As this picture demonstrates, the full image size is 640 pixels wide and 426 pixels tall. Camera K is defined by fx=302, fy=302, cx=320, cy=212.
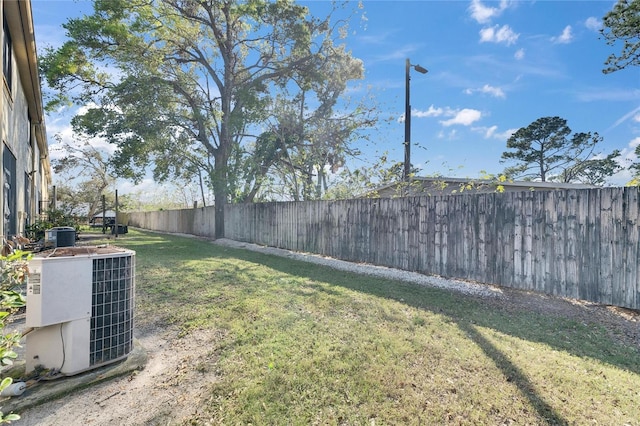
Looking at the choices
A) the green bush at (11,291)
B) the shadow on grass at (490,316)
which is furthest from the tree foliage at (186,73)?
the green bush at (11,291)

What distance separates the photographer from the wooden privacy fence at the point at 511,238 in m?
4.20

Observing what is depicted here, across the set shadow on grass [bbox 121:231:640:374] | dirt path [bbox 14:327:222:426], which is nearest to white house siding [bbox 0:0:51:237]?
dirt path [bbox 14:327:222:426]

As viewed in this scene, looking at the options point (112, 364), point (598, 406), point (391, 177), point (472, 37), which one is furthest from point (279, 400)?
point (472, 37)

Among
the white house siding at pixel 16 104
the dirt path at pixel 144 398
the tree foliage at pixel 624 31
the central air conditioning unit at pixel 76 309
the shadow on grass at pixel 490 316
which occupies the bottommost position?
the shadow on grass at pixel 490 316

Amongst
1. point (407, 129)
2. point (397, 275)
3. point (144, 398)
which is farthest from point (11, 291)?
point (407, 129)

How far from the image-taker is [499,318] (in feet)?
12.8

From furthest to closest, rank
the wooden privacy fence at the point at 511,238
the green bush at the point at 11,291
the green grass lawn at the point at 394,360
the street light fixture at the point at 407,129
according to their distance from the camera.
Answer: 1. the street light fixture at the point at 407,129
2. the wooden privacy fence at the point at 511,238
3. the green grass lawn at the point at 394,360
4. the green bush at the point at 11,291

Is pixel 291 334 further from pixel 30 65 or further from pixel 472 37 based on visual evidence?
pixel 472 37

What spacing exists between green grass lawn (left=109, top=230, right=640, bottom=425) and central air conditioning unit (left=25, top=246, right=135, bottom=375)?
0.81 m

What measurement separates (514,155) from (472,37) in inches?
807

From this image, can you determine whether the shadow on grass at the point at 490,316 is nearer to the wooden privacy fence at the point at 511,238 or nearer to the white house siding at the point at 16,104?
the wooden privacy fence at the point at 511,238

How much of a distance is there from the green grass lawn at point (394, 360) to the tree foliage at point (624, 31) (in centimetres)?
996

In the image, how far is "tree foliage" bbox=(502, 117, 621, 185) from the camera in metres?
22.8

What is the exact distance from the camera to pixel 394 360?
2623 millimetres
